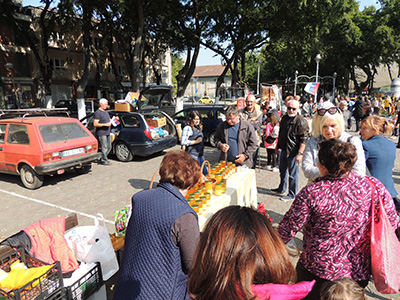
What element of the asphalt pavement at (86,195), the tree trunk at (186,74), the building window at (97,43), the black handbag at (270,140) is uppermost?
the building window at (97,43)

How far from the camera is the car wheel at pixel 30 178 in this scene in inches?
251

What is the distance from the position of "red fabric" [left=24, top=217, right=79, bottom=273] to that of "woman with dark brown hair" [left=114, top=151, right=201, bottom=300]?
1053 millimetres

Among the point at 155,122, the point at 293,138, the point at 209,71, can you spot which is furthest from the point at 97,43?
the point at 209,71

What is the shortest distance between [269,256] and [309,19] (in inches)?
813

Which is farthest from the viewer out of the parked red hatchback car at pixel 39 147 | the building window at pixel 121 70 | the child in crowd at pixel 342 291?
the building window at pixel 121 70

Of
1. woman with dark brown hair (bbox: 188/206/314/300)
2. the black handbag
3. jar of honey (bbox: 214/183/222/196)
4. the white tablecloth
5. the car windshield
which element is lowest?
the white tablecloth

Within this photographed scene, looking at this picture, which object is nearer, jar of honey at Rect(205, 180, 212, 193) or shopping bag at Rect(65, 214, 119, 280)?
shopping bag at Rect(65, 214, 119, 280)

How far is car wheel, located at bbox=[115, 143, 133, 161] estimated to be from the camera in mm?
8852

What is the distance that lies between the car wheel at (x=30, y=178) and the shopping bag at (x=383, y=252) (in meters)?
6.71

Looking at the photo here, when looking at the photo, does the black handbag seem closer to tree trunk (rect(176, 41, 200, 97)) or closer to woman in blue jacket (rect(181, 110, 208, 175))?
woman in blue jacket (rect(181, 110, 208, 175))

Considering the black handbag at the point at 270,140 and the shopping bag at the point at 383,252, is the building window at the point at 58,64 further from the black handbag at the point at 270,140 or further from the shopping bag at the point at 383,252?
the shopping bag at the point at 383,252

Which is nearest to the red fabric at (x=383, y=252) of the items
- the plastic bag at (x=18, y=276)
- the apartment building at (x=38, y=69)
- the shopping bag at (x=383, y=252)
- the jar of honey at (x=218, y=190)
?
the shopping bag at (x=383, y=252)

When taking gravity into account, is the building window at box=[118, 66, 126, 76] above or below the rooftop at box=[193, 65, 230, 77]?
below

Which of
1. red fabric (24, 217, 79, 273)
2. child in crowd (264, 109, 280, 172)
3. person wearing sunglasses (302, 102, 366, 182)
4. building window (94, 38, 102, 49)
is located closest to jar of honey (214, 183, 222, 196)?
person wearing sunglasses (302, 102, 366, 182)
